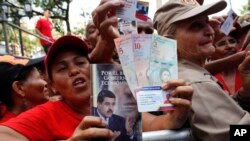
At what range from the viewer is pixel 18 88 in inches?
120

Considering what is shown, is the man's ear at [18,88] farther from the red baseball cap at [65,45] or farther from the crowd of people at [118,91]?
the red baseball cap at [65,45]

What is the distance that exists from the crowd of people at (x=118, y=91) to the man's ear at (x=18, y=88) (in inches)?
6.7

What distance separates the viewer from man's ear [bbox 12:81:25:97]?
10.00 ft

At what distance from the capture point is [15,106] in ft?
10.0

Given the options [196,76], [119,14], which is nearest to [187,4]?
[196,76]

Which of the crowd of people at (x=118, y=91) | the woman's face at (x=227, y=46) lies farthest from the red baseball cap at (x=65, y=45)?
the woman's face at (x=227, y=46)

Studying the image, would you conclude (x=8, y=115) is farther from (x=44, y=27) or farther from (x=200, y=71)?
(x=44, y=27)

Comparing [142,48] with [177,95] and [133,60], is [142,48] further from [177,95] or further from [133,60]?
[177,95]

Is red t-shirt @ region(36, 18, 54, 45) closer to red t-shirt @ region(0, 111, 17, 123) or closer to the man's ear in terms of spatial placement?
the man's ear

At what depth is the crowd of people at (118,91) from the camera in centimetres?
158

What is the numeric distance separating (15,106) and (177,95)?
1782mm

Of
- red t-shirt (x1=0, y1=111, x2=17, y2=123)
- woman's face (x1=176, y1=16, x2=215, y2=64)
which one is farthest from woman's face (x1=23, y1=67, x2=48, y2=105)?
woman's face (x1=176, y1=16, x2=215, y2=64)

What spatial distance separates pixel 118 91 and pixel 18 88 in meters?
1.73

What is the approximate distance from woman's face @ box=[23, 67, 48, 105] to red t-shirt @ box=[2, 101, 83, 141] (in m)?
1.03
